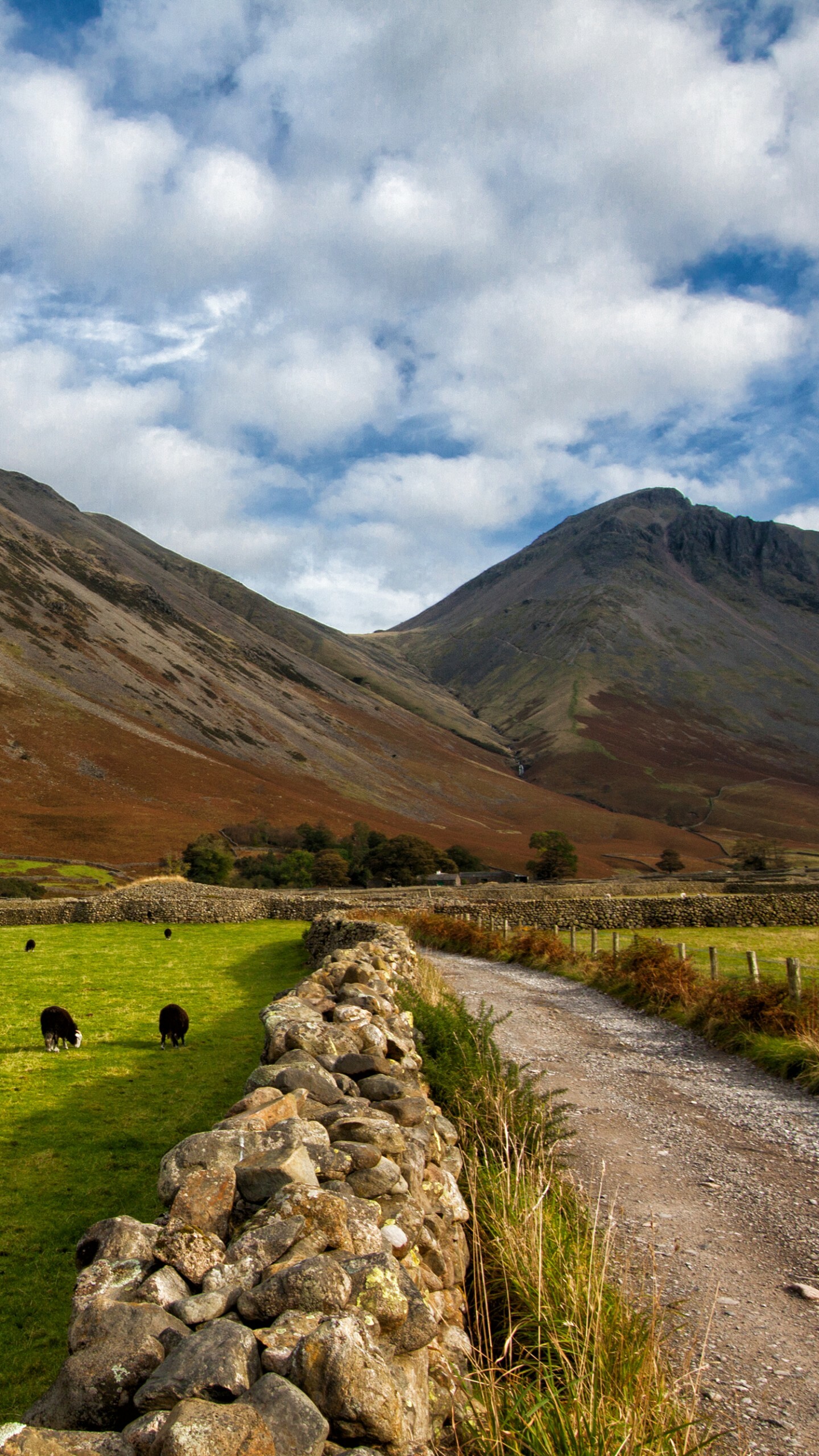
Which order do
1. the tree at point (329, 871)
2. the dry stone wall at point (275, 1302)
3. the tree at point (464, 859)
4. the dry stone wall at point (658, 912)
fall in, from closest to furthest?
the dry stone wall at point (275, 1302)
the dry stone wall at point (658, 912)
the tree at point (329, 871)
the tree at point (464, 859)

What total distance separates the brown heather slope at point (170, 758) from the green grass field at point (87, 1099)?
222 ft

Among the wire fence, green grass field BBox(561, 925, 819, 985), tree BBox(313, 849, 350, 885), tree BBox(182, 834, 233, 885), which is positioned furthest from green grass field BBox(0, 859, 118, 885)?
the wire fence

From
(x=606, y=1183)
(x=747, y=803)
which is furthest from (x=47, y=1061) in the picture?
(x=747, y=803)

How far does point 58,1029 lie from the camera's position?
15.0m

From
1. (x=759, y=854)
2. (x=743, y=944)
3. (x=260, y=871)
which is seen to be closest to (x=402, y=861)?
(x=260, y=871)

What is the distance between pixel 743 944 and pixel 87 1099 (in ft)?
92.7

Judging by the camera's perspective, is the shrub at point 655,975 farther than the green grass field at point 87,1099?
Yes

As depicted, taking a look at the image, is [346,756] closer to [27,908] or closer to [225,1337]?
[27,908]

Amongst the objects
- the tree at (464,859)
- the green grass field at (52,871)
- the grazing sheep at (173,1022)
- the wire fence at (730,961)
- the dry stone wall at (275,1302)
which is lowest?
the tree at (464,859)

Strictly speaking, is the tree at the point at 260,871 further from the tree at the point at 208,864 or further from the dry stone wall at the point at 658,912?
the dry stone wall at the point at 658,912

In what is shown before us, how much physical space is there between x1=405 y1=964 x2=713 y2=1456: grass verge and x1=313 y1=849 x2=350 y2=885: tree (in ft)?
230

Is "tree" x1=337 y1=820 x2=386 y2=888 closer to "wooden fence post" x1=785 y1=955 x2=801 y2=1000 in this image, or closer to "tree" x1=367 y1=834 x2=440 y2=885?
"tree" x1=367 y1=834 x2=440 y2=885

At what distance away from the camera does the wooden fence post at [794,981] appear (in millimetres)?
16250

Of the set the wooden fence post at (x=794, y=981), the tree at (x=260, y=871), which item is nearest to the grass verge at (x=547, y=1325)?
the wooden fence post at (x=794, y=981)
